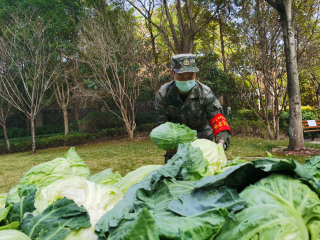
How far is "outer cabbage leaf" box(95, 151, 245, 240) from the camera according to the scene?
728mm

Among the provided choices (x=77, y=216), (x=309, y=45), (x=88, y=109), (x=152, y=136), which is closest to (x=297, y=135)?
(x=309, y=45)

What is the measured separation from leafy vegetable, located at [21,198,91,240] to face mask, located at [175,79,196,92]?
6.62 ft

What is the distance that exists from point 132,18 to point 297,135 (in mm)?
10771

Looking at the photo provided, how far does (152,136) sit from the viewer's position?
219cm

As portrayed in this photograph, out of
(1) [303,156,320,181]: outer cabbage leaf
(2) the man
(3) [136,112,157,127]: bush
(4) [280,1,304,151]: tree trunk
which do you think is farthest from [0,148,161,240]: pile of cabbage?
(3) [136,112,157,127]: bush

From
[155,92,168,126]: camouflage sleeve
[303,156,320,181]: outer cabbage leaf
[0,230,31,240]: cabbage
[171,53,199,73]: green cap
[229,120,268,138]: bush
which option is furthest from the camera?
[229,120,268,138]: bush

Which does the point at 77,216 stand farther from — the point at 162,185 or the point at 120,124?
the point at 120,124

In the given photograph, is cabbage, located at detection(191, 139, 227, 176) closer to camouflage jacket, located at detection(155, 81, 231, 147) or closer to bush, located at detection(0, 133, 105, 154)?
camouflage jacket, located at detection(155, 81, 231, 147)

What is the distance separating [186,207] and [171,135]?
4.06 ft

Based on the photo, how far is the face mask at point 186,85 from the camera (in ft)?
9.20

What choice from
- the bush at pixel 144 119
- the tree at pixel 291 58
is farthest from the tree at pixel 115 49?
the tree at pixel 291 58

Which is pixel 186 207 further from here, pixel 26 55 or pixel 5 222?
pixel 26 55

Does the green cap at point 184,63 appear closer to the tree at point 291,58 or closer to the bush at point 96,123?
the tree at point 291,58

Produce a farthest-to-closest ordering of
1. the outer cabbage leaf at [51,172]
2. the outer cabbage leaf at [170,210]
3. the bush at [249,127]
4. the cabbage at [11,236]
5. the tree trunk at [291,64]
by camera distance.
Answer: the bush at [249,127] → the tree trunk at [291,64] → the outer cabbage leaf at [51,172] → the cabbage at [11,236] → the outer cabbage leaf at [170,210]
